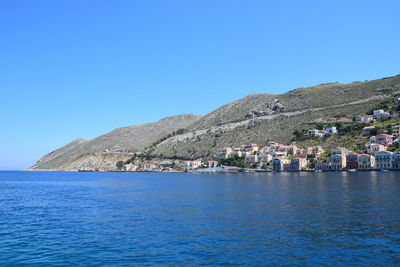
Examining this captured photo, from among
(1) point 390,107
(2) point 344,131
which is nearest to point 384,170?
(2) point 344,131

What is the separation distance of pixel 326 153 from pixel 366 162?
18.9 m

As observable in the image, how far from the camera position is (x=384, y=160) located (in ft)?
407

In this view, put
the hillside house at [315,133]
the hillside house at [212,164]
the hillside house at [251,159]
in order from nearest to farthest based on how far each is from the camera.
Result: the hillside house at [315,133], the hillside house at [251,159], the hillside house at [212,164]

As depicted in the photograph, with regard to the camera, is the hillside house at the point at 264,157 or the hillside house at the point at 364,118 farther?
the hillside house at the point at 264,157

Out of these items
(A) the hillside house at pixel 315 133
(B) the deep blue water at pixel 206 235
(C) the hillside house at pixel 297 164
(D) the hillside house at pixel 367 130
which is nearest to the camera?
(B) the deep blue water at pixel 206 235

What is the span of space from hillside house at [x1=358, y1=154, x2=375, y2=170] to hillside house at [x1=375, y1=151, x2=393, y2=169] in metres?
1.49

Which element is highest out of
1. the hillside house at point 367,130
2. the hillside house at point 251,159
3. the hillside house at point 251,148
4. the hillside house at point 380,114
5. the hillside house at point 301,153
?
the hillside house at point 380,114

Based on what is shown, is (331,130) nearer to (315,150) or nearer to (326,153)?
(315,150)

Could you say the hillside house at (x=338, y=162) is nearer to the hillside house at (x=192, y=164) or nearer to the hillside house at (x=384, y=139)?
the hillside house at (x=384, y=139)

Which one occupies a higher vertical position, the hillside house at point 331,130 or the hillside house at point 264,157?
the hillside house at point 331,130

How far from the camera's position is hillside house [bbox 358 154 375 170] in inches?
4949

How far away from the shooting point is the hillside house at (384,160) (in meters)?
123

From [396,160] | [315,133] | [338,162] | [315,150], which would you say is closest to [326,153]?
[315,150]

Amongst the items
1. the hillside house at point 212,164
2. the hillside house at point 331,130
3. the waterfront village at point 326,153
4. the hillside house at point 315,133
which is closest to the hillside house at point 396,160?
the waterfront village at point 326,153
